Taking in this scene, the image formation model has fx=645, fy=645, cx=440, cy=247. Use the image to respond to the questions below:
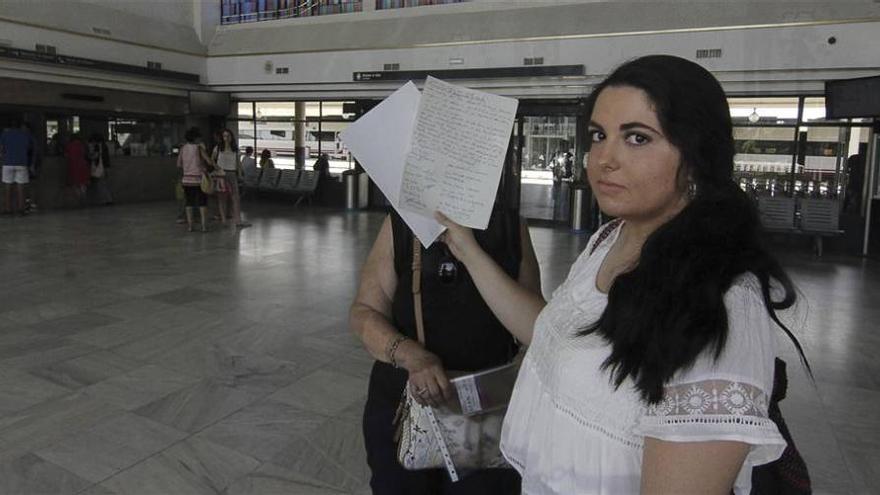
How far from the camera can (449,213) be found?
1429 mm

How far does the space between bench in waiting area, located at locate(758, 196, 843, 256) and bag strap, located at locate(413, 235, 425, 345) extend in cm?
1047

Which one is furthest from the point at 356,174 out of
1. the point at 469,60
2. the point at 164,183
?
the point at 164,183

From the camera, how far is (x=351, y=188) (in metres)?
15.8

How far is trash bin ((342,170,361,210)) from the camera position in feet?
51.9

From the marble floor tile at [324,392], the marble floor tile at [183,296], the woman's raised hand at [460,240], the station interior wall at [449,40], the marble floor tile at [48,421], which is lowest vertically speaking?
the marble floor tile at [324,392]

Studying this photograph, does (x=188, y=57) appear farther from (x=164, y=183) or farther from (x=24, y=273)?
(x=24, y=273)

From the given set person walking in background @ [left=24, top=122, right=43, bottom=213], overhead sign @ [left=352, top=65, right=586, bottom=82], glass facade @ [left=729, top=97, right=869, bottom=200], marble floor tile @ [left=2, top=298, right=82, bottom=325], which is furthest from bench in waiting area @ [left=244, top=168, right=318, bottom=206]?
marble floor tile @ [left=2, top=298, right=82, bottom=325]

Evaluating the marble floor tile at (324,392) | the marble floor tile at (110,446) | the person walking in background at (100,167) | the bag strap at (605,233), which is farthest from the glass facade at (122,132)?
the bag strap at (605,233)

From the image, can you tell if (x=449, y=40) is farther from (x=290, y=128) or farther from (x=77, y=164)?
(x=77, y=164)

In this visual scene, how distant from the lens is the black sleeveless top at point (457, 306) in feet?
5.63

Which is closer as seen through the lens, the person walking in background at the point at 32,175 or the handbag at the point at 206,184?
the handbag at the point at 206,184

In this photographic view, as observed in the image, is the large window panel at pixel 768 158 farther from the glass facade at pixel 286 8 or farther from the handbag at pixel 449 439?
the handbag at pixel 449 439

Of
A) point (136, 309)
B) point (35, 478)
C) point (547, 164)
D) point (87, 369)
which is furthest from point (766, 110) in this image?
point (35, 478)

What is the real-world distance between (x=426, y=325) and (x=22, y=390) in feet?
11.8
